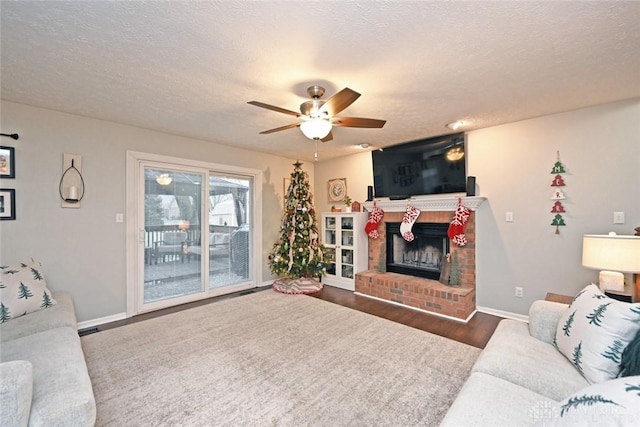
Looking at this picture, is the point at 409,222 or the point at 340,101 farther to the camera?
the point at 409,222

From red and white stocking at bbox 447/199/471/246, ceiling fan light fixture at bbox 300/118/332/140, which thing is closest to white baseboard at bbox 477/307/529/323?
red and white stocking at bbox 447/199/471/246

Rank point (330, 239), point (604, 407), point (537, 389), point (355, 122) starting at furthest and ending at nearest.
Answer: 1. point (330, 239)
2. point (355, 122)
3. point (537, 389)
4. point (604, 407)

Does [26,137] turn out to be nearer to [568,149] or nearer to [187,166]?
[187,166]

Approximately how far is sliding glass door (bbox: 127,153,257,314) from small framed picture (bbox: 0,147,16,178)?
1.04m

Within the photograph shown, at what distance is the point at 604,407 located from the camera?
750mm

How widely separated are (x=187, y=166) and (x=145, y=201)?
74 centimetres

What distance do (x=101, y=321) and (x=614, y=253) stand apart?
5.12 m

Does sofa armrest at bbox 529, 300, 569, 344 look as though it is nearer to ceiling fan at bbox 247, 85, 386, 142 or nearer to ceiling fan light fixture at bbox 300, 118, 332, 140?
ceiling fan at bbox 247, 85, 386, 142

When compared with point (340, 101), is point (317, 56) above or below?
above

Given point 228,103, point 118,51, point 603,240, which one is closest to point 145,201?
point 228,103

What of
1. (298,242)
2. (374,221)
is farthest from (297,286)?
(374,221)

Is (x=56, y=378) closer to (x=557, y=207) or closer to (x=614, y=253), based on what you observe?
(x=614, y=253)

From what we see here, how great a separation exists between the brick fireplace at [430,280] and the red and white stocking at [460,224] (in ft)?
0.22

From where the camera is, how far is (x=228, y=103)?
8.80 ft
